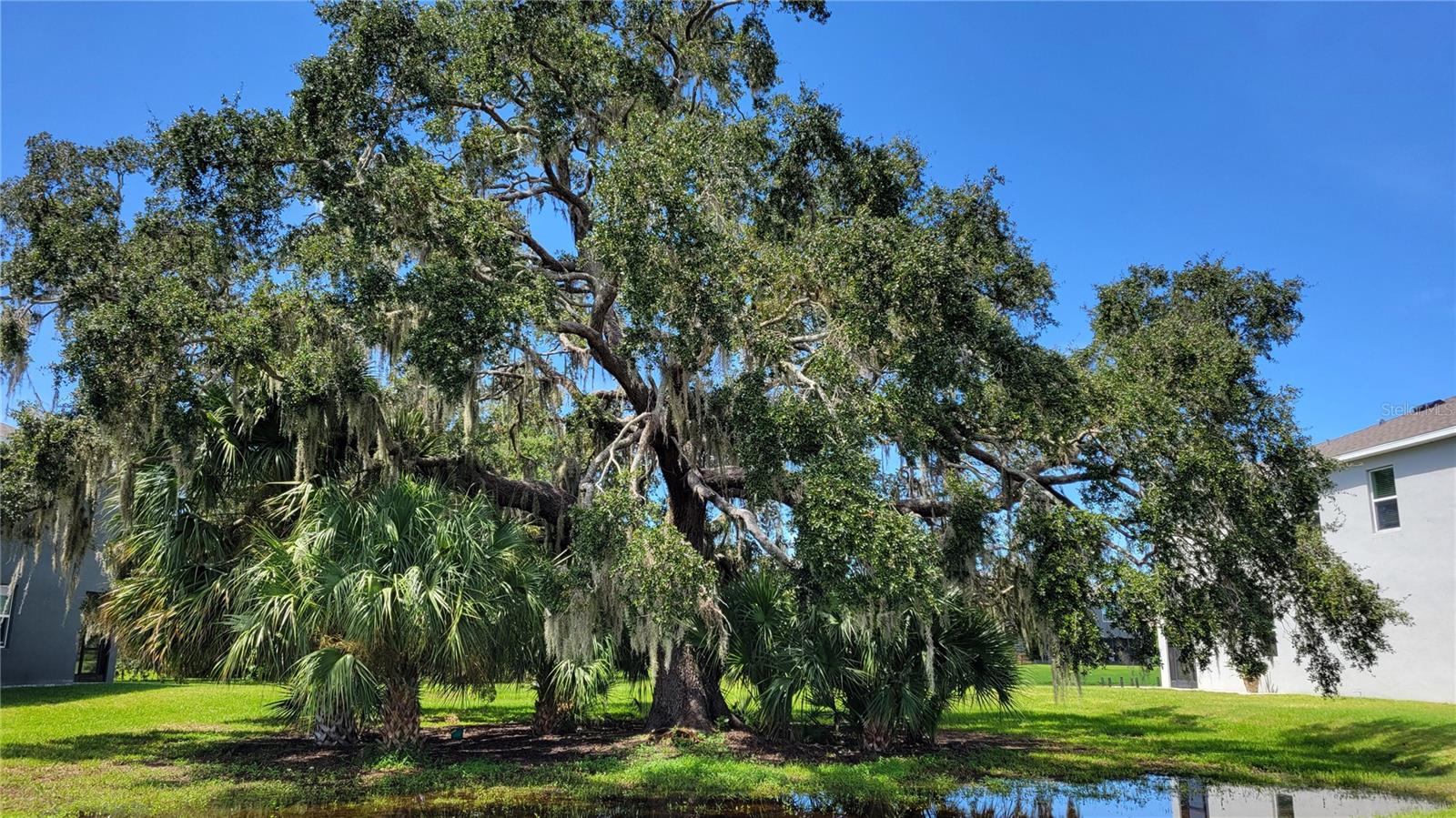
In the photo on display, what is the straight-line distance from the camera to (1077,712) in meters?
17.2

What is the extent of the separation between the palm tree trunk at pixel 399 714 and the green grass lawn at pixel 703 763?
1.01ft

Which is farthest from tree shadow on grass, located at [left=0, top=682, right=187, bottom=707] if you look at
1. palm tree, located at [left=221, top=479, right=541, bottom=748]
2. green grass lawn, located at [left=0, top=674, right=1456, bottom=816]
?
palm tree, located at [left=221, top=479, right=541, bottom=748]

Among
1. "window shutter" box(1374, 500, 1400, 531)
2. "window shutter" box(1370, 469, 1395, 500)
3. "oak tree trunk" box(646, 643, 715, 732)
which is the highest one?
"window shutter" box(1370, 469, 1395, 500)

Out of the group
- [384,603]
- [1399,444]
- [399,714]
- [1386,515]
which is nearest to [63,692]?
[399,714]

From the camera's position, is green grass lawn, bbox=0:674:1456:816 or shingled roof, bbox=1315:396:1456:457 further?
shingled roof, bbox=1315:396:1456:457

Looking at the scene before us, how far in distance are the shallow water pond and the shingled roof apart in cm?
1006

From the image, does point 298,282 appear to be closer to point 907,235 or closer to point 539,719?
point 907,235

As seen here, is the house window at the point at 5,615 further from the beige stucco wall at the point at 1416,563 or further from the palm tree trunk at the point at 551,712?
the beige stucco wall at the point at 1416,563

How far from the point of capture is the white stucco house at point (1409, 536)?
15.1 metres

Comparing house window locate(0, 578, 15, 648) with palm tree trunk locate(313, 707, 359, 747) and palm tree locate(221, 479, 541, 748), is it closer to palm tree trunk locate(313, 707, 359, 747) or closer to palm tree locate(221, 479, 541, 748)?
palm tree trunk locate(313, 707, 359, 747)

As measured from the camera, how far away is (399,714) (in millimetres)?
10367

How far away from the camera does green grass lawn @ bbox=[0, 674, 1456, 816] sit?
8.49m

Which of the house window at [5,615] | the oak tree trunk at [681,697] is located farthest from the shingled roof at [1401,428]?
the house window at [5,615]

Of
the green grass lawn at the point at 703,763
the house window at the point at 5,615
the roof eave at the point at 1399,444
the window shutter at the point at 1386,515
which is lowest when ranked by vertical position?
the green grass lawn at the point at 703,763
